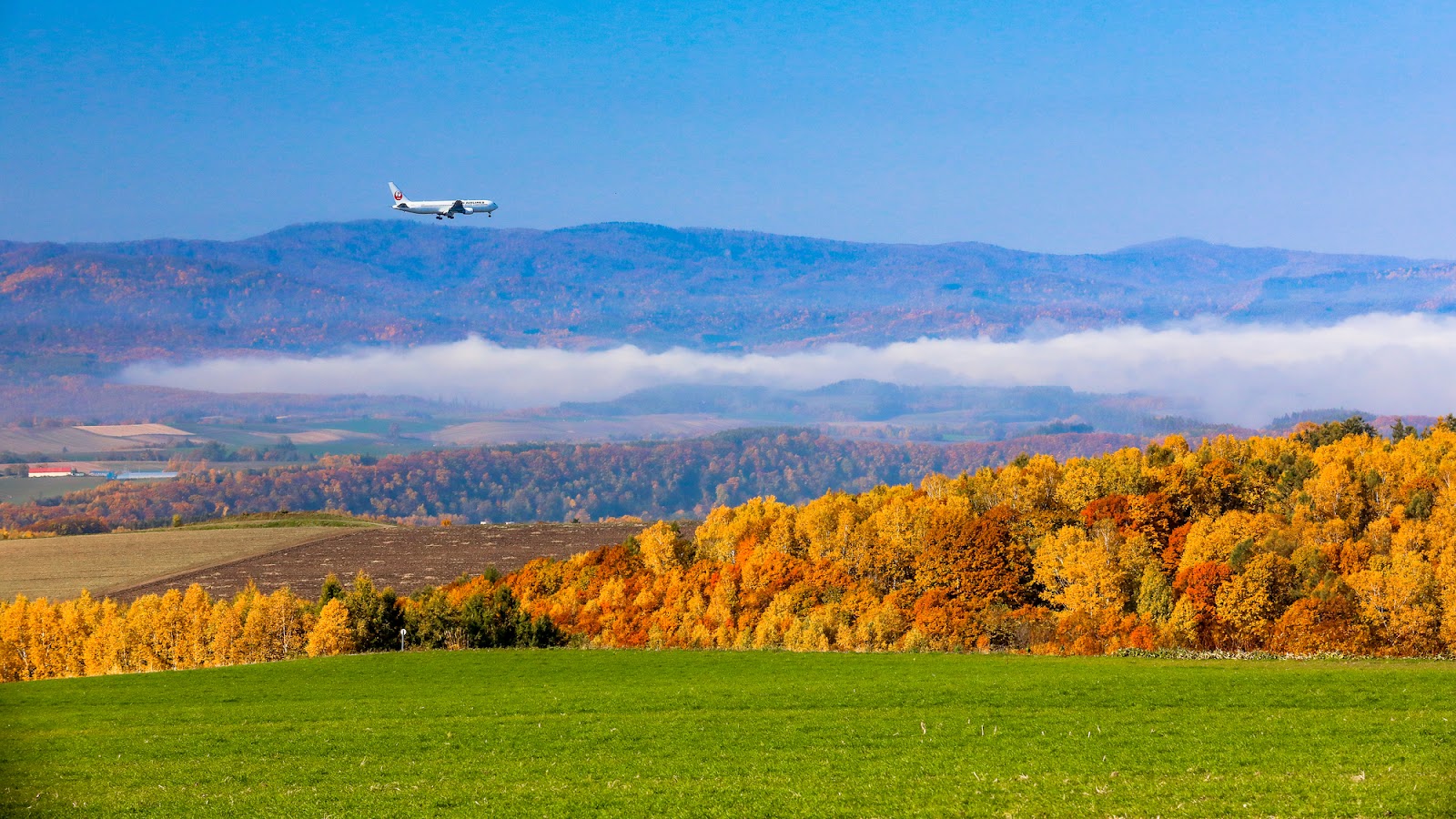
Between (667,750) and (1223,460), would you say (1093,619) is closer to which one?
(1223,460)

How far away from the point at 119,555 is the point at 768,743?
12156 cm

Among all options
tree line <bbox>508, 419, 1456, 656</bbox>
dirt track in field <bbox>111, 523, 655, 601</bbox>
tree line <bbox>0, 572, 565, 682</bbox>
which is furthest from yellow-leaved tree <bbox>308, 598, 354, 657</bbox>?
dirt track in field <bbox>111, 523, 655, 601</bbox>

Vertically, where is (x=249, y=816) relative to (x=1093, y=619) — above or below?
above

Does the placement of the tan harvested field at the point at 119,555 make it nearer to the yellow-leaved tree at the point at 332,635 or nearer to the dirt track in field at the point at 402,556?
the dirt track in field at the point at 402,556

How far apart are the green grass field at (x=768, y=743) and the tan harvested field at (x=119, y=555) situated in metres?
71.3

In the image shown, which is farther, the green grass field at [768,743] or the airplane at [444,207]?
the airplane at [444,207]

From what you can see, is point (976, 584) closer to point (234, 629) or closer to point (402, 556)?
point (234, 629)

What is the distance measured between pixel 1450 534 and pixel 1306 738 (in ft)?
256

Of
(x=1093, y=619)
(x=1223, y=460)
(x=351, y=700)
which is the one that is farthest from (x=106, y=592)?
(x=1223, y=460)

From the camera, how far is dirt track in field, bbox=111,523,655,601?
120 m

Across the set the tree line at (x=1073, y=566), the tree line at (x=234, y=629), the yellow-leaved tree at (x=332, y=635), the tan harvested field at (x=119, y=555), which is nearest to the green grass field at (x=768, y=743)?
the yellow-leaved tree at (x=332, y=635)

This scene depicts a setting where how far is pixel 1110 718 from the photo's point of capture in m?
39.1

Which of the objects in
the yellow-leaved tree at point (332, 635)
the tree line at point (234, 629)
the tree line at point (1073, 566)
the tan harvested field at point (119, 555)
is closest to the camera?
the yellow-leaved tree at point (332, 635)

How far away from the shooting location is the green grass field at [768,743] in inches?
1187
